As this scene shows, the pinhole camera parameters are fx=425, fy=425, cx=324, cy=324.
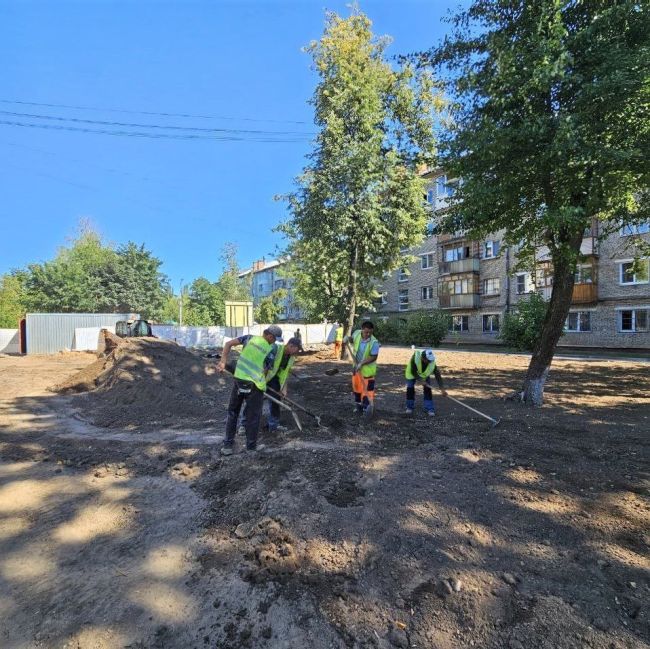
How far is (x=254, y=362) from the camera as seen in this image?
202 inches

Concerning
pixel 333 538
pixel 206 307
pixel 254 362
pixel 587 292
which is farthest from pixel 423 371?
pixel 206 307

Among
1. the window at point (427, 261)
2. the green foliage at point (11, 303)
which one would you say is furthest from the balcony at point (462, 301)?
the green foliage at point (11, 303)

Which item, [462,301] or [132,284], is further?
[132,284]

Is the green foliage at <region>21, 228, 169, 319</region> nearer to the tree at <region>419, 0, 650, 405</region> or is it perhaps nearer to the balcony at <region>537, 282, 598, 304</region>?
the balcony at <region>537, 282, 598, 304</region>

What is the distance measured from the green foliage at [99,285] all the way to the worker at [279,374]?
1294 inches

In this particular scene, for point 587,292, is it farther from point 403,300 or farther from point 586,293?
point 403,300

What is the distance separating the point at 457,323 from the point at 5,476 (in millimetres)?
31538

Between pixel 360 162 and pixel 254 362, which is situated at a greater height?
pixel 360 162

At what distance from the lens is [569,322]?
2600cm

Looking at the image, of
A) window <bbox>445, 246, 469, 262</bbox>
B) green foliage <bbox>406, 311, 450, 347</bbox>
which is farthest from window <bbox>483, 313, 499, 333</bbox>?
green foliage <bbox>406, 311, 450, 347</bbox>

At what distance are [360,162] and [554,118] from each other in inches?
348

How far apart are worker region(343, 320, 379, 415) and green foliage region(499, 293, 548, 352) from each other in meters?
14.1

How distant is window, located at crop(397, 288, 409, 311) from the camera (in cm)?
3747

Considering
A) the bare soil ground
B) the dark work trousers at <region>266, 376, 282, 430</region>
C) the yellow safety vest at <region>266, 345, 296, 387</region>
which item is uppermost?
the yellow safety vest at <region>266, 345, 296, 387</region>
